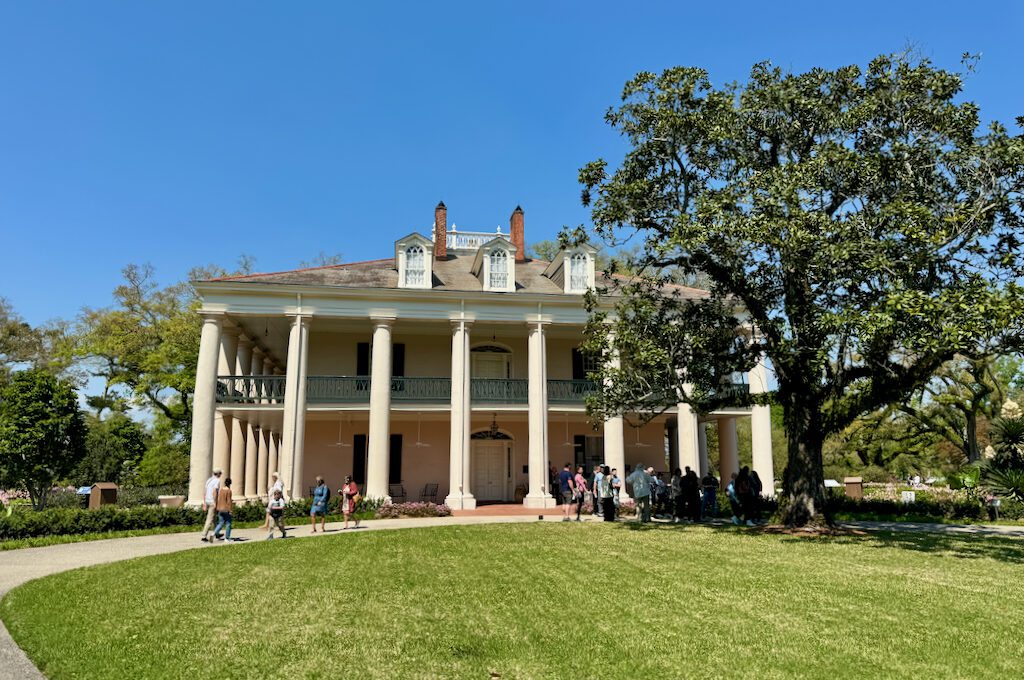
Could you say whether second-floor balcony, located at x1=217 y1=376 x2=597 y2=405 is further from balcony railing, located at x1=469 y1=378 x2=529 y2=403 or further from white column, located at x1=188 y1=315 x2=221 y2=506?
white column, located at x1=188 y1=315 x2=221 y2=506

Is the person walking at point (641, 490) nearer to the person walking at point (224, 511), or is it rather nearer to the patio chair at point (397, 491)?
the person walking at point (224, 511)

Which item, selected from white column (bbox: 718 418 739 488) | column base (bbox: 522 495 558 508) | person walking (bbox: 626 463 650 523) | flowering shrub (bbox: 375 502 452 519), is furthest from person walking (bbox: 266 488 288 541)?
white column (bbox: 718 418 739 488)

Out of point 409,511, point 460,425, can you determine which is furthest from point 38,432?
point 460,425

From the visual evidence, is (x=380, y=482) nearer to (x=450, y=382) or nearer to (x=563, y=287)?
(x=450, y=382)

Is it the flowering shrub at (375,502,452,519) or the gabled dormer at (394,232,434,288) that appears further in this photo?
the gabled dormer at (394,232,434,288)

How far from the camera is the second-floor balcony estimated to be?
80.1 ft

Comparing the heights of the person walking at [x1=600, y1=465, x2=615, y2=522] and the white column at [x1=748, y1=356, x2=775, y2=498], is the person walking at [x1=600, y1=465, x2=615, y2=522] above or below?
below

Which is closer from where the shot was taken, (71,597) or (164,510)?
(71,597)

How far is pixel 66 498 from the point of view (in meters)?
28.4

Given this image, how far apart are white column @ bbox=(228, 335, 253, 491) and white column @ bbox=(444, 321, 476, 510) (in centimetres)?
791

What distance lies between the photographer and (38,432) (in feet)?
83.7

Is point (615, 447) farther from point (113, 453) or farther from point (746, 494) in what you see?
point (113, 453)

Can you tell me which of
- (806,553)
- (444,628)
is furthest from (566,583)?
(806,553)

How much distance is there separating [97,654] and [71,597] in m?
3.47
